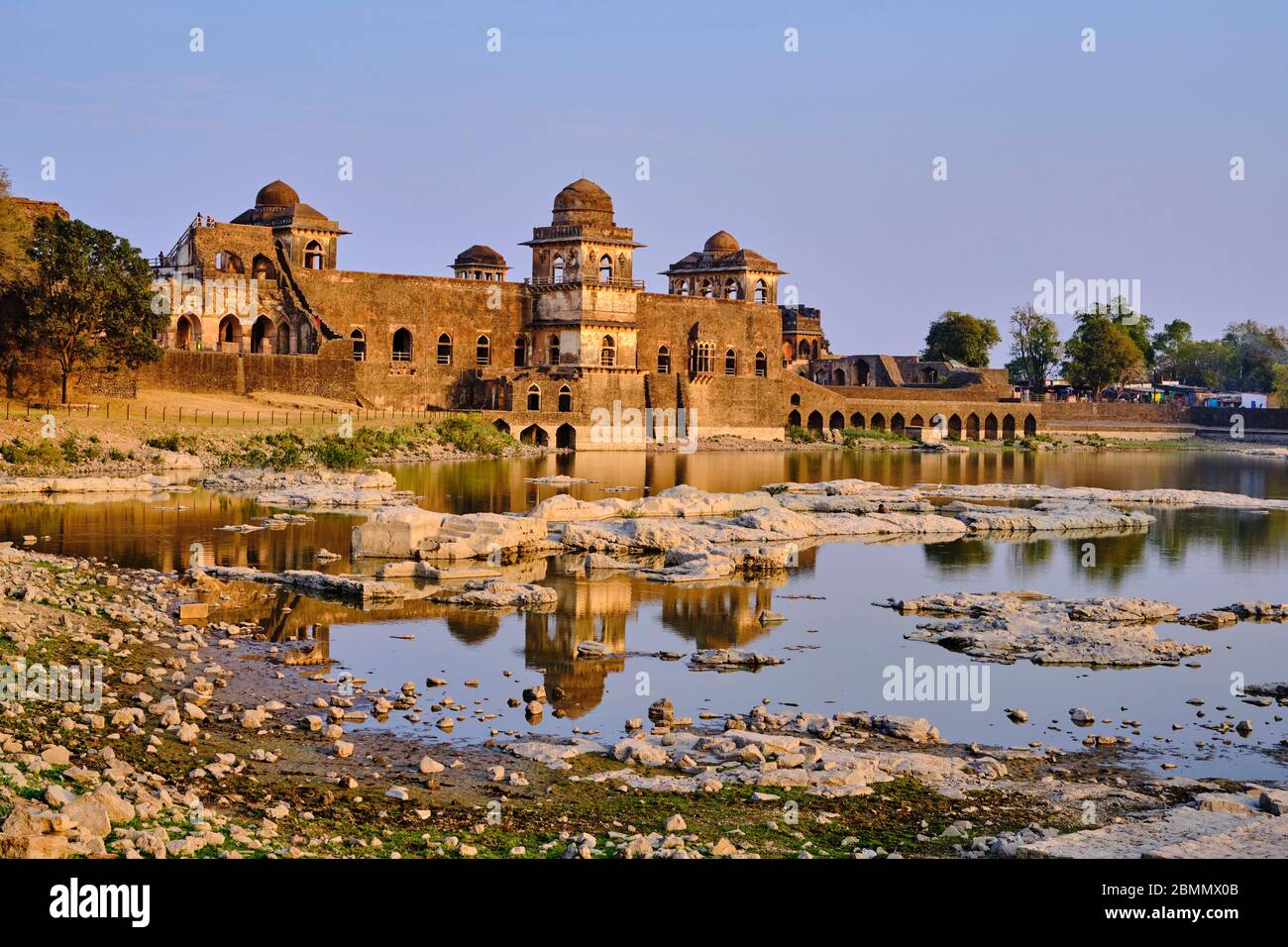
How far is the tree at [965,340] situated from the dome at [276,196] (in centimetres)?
4774

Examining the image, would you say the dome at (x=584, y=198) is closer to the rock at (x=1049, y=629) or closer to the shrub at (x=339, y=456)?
the shrub at (x=339, y=456)

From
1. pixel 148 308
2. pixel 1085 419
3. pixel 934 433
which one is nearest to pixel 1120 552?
pixel 148 308

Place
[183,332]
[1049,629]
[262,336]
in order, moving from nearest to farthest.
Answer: [1049,629] < [183,332] < [262,336]

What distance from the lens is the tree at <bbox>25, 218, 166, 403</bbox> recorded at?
41312 mm

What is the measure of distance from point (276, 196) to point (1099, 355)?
53.7m

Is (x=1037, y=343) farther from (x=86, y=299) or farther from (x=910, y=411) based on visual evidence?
(x=86, y=299)

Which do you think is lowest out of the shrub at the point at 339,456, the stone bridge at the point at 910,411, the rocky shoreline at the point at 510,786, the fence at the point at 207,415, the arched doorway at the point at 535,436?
the rocky shoreline at the point at 510,786

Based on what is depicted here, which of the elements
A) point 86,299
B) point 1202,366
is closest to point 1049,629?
point 86,299

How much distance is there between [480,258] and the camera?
7612 centimetres

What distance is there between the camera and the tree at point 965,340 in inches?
3760

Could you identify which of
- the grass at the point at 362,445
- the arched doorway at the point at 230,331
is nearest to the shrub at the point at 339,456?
the grass at the point at 362,445
